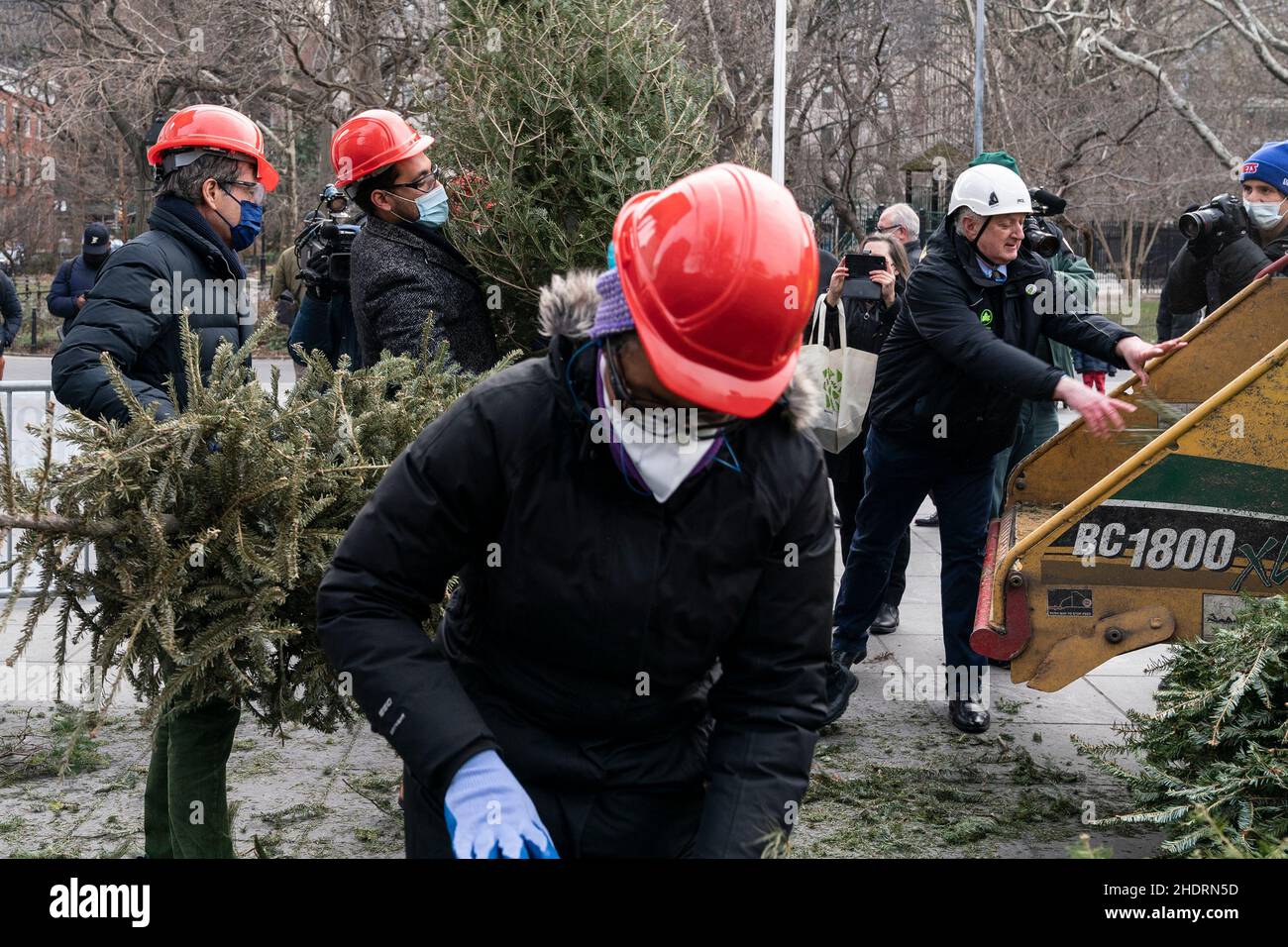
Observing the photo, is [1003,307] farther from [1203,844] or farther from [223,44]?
[223,44]

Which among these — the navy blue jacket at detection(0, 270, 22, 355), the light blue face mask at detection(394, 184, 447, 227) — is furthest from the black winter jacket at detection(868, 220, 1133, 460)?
the navy blue jacket at detection(0, 270, 22, 355)

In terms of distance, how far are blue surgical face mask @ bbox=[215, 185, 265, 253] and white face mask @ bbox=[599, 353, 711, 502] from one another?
241 cm

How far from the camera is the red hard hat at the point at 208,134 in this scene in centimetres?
406

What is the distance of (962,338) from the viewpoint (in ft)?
17.2

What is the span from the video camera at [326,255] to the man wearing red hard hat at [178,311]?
570 mm

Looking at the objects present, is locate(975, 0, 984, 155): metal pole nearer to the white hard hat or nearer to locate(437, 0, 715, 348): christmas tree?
the white hard hat

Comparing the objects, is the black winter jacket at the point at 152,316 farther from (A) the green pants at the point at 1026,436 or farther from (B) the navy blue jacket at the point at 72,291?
(B) the navy blue jacket at the point at 72,291

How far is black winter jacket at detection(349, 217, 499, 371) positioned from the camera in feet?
14.8

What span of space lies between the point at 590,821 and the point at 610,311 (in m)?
0.84

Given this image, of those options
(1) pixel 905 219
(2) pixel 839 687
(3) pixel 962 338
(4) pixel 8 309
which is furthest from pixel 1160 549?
(4) pixel 8 309

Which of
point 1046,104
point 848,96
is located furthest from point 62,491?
point 1046,104

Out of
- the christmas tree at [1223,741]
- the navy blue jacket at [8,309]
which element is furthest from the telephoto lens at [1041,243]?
the navy blue jacket at [8,309]

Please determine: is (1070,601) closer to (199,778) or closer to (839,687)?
(839,687)

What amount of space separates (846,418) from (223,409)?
3.91 meters
